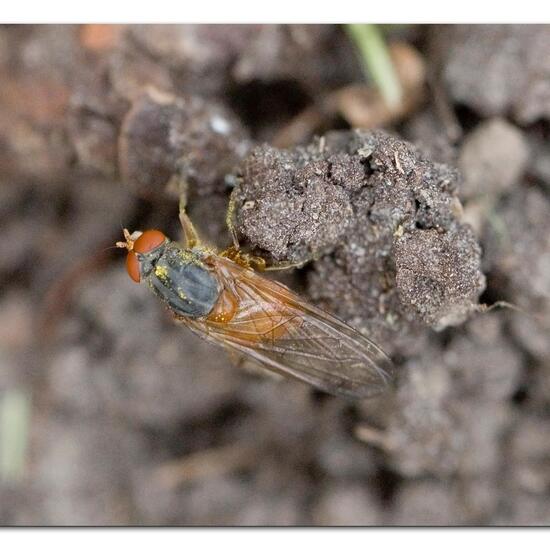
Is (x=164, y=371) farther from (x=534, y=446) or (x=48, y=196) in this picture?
(x=534, y=446)

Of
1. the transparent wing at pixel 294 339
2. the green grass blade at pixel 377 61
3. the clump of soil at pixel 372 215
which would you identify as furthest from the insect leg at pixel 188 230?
the green grass blade at pixel 377 61

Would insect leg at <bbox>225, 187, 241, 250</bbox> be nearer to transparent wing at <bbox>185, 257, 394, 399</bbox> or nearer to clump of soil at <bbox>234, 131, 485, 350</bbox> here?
clump of soil at <bbox>234, 131, 485, 350</bbox>

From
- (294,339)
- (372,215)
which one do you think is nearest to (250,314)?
(294,339)

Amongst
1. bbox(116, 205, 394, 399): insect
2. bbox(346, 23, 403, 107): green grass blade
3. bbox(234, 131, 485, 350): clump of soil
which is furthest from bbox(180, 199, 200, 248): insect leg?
bbox(346, 23, 403, 107): green grass blade

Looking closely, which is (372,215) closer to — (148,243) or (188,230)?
(188,230)

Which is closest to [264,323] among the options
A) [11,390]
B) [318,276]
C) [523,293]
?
[318,276]

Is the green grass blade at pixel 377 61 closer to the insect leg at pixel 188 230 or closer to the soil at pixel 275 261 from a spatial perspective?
the soil at pixel 275 261
